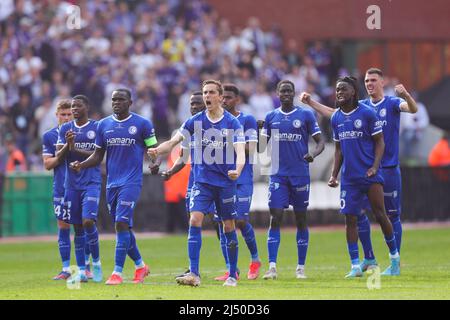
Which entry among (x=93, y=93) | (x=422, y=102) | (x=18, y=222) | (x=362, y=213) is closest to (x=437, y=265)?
(x=362, y=213)

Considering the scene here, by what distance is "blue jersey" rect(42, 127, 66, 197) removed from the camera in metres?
16.8

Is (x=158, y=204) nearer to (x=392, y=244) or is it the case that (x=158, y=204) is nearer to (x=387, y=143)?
(x=387, y=143)

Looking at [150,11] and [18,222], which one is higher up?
[150,11]

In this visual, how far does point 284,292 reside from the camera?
13.9 m

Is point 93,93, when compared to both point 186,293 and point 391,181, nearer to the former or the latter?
point 391,181

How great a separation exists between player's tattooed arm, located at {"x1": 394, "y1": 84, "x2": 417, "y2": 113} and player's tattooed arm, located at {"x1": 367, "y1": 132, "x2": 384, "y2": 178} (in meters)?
0.58

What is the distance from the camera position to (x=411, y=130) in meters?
32.8

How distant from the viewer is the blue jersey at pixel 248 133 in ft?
52.1

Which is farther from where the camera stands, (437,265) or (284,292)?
(437,265)

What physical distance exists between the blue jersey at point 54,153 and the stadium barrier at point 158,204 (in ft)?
29.4

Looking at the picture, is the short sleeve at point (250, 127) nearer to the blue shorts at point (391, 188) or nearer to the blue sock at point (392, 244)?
the blue shorts at point (391, 188)

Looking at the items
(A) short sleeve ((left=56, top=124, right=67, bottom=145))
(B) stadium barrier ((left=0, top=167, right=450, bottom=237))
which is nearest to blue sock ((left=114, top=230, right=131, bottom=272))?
(A) short sleeve ((left=56, top=124, right=67, bottom=145))

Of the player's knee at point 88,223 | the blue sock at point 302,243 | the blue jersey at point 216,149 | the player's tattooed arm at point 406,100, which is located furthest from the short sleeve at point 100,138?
the player's tattooed arm at point 406,100
